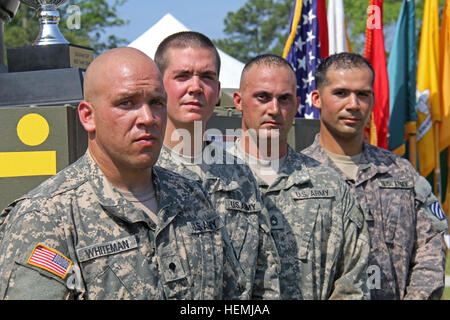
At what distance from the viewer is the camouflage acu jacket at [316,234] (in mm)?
2914

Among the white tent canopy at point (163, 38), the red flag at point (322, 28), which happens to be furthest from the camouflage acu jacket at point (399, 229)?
the white tent canopy at point (163, 38)

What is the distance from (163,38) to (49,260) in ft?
28.3

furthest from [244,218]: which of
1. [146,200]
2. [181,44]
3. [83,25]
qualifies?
[83,25]

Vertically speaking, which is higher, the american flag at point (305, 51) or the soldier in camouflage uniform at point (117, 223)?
the american flag at point (305, 51)

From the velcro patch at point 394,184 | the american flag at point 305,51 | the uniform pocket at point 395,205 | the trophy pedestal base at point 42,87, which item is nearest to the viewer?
the trophy pedestal base at point 42,87

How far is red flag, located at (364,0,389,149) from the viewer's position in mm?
6430

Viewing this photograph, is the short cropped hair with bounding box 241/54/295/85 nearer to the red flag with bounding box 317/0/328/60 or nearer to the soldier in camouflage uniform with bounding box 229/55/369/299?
the soldier in camouflage uniform with bounding box 229/55/369/299

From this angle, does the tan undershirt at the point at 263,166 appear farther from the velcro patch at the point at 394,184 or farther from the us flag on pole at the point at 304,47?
the us flag on pole at the point at 304,47

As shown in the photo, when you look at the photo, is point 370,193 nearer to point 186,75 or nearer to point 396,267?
point 396,267

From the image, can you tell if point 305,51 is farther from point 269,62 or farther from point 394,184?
point 269,62

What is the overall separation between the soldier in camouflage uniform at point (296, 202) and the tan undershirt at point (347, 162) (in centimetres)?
39

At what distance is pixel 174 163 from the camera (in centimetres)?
272

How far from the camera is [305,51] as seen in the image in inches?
276
